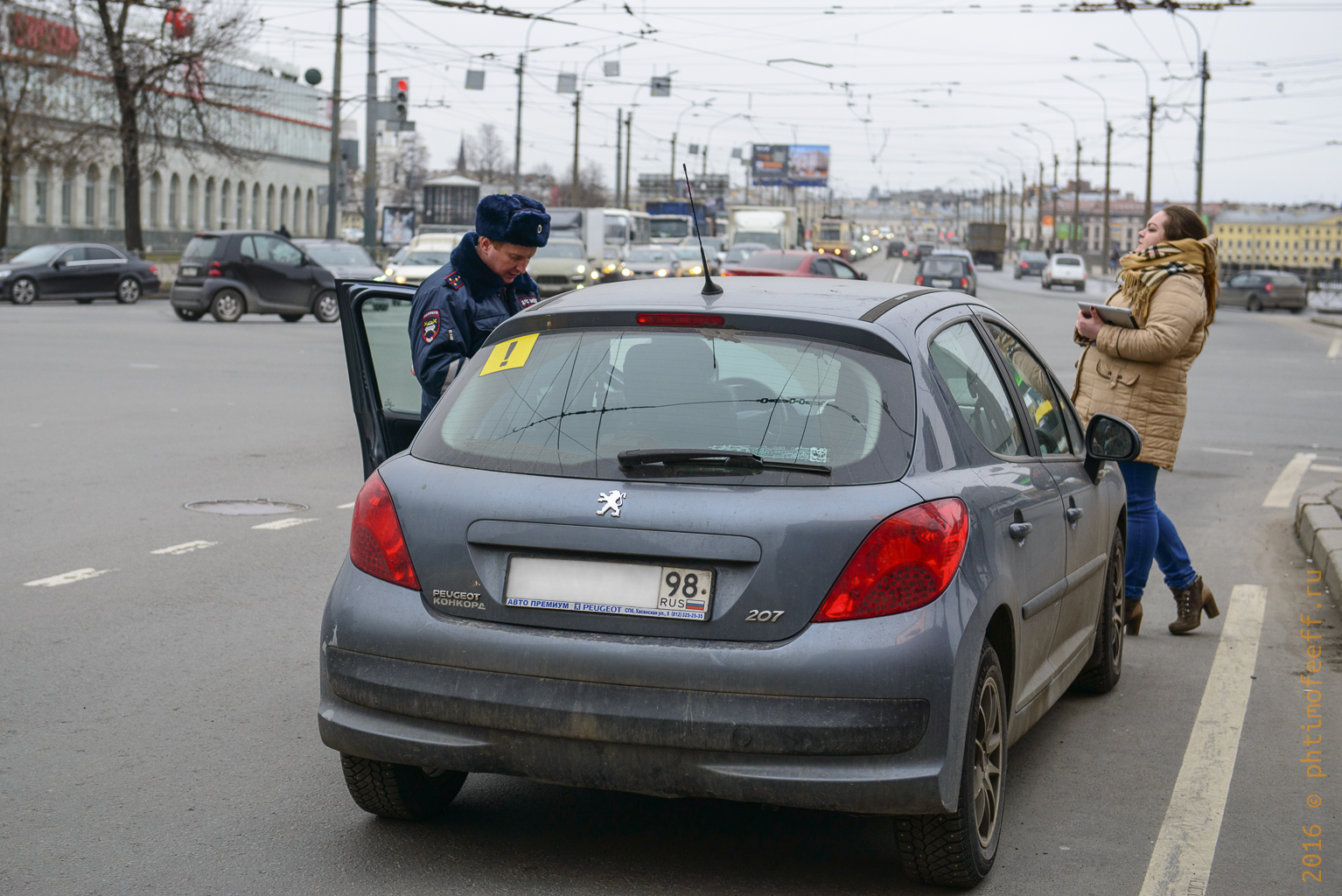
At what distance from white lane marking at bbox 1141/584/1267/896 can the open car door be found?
283 cm

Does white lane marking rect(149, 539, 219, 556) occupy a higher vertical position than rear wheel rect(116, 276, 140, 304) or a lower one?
lower

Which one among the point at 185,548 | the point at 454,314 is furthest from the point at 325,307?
the point at 454,314

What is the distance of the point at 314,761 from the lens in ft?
15.1

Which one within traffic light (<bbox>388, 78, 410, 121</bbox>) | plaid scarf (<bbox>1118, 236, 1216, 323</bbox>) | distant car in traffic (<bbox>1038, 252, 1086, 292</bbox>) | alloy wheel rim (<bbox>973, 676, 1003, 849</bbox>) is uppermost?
traffic light (<bbox>388, 78, 410, 121</bbox>)

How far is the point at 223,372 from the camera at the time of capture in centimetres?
1819

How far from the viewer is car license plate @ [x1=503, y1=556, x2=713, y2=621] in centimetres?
339

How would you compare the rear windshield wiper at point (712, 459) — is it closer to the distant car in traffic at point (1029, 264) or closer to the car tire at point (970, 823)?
the car tire at point (970, 823)

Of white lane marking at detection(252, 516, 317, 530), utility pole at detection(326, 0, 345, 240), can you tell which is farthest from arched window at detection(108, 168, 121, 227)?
white lane marking at detection(252, 516, 317, 530)

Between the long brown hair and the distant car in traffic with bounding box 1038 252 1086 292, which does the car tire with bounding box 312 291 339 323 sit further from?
the distant car in traffic with bounding box 1038 252 1086 292

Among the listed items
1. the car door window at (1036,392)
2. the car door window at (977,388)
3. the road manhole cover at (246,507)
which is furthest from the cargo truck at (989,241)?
the car door window at (977,388)

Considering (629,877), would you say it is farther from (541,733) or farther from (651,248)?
(651,248)

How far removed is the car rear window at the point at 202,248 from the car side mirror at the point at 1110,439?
2495 cm

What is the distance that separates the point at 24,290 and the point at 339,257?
7577 mm

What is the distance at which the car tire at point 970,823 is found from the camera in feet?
11.7
